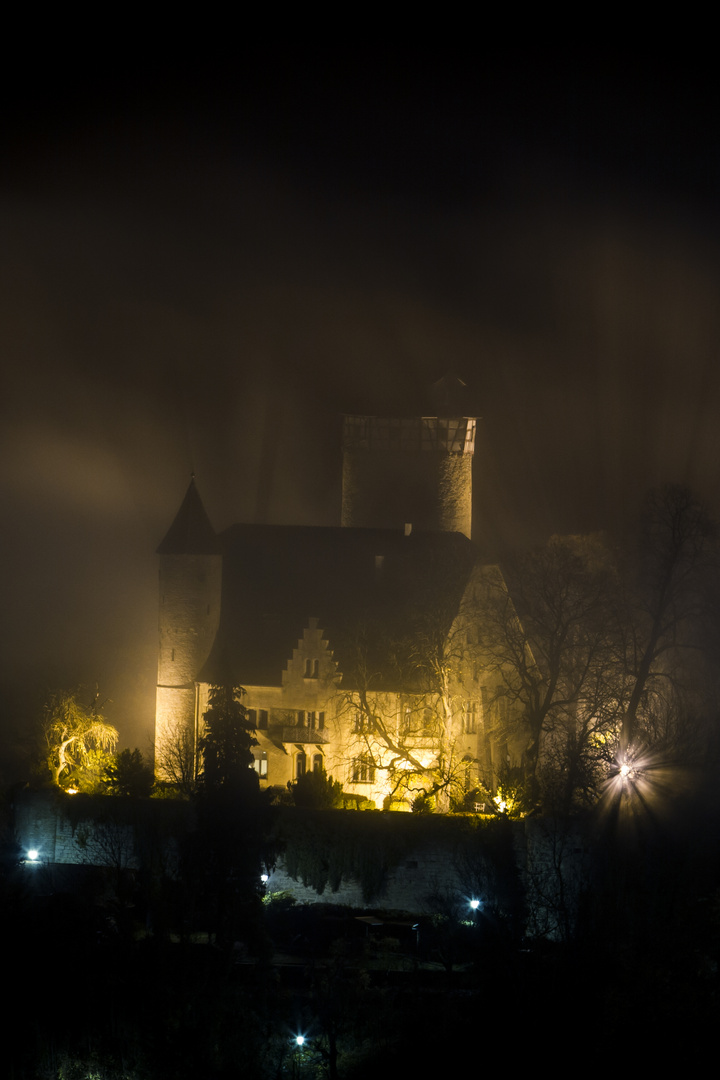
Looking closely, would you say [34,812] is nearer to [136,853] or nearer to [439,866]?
[136,853]

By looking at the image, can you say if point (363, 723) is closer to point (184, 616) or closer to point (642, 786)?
Answer: point (184, 616)

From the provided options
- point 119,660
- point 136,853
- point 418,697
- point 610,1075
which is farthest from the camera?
point 119,660

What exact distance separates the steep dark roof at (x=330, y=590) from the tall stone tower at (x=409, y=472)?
30.1 feet

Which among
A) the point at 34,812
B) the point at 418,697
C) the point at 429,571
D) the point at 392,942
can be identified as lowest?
the point at 392,942

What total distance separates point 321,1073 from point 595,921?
Answer: 828 cm

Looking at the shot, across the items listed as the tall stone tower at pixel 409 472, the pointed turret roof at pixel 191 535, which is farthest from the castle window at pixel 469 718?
the tall stone tower at pixel 409 472

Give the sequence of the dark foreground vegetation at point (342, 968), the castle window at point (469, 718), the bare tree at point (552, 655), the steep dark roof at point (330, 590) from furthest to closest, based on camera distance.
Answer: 1. the steep dark roof at point (330, 590)
2. the castle window at point (469, 718)
3. the bare tree at point (552, 655)
4. the dark foreground vegetation at point (342, 968)

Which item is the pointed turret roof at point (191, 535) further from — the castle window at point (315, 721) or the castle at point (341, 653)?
the castle window at point (315, 721)

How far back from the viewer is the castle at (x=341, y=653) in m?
49.9

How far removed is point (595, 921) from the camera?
42938 millimetres

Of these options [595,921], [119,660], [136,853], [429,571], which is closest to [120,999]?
[136,853]

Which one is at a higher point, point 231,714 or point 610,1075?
point 231,714

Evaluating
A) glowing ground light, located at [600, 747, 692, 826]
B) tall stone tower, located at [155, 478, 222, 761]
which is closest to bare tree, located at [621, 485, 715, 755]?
glowing ground light, located at [600, 747, 692, 826]

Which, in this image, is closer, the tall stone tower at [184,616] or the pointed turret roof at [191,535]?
the tall stone tower at [184,616]
